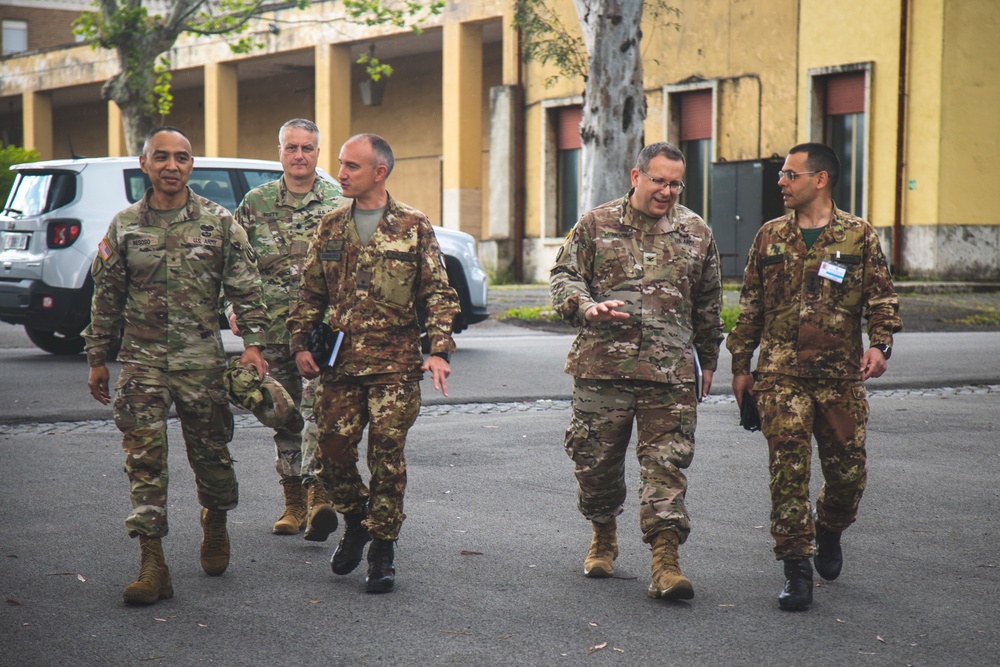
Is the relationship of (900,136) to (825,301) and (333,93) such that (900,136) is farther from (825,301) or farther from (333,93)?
(825,301)

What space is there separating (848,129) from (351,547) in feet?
68.2

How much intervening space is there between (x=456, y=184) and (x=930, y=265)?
37.6 feet

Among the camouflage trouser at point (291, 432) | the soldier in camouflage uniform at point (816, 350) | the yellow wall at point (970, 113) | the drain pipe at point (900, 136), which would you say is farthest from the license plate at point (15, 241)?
the yellow wall at point (970, 113)

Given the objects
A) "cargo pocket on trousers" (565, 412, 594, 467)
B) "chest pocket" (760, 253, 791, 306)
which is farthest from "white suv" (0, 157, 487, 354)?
"chest pocket" (760, 253, 791, 306)

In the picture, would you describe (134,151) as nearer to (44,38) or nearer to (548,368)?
(548,368)

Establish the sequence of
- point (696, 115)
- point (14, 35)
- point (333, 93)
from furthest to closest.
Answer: point (14, 35) < point (333, 93) < point (696, 115)

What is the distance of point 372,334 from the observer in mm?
5141

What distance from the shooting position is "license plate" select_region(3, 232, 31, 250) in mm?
12008

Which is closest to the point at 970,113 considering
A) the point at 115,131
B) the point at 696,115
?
the point at 696,115

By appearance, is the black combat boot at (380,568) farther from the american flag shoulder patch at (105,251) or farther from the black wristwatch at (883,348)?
the black wristwatch at (883,348)

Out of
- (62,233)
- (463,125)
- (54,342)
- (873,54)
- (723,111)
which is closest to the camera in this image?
(62,233)

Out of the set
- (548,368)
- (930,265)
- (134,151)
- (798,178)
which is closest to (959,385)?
(548,368)

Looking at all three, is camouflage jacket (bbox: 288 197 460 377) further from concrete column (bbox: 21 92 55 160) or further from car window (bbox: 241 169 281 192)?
concrete column (bbox: 21 92 55 160)

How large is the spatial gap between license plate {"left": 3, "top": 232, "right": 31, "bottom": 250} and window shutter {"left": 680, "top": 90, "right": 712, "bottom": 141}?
16.9 metres
